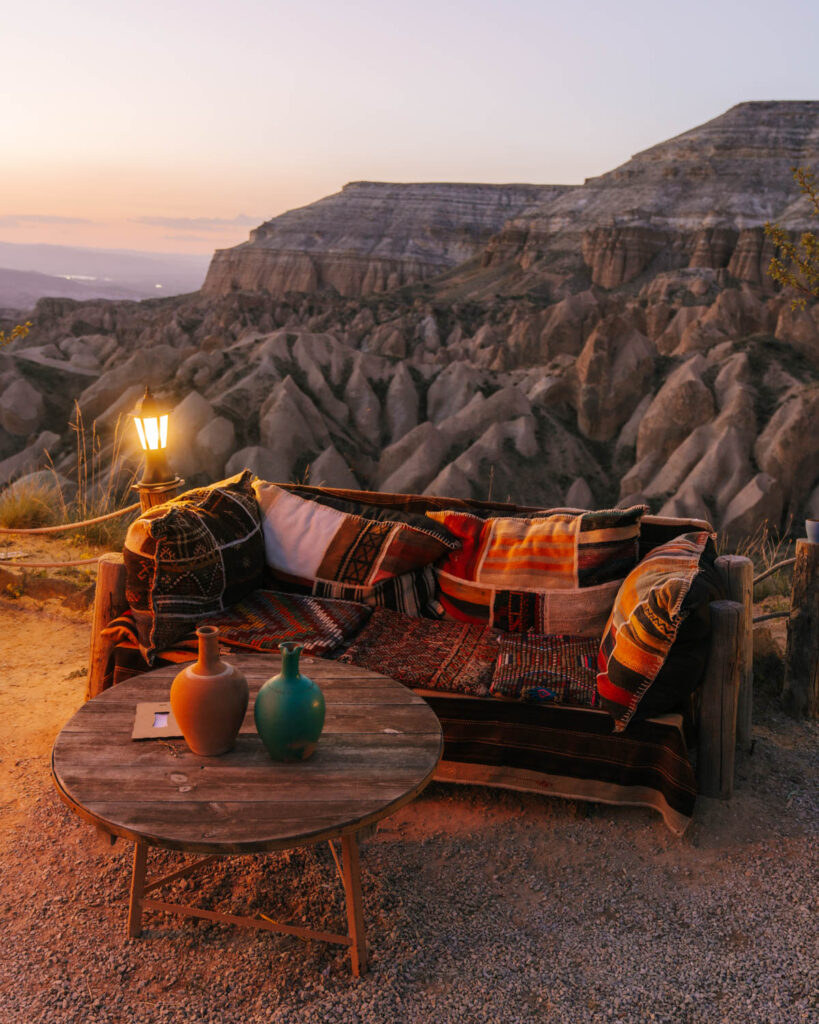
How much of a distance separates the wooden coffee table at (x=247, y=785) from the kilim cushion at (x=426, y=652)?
1.23 feet

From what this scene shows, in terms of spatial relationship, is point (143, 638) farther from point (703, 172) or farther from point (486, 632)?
point (703, 172)

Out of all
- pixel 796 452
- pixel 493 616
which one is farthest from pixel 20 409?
pixel 493 616

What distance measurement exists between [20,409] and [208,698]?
20.5 metres

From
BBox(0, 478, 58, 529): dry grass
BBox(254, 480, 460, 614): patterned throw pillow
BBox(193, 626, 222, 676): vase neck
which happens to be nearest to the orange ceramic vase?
BBox(193, 626, 222, 676): vase neck

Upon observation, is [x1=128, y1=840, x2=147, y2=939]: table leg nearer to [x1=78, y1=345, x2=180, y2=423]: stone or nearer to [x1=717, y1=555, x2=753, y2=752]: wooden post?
[x1=717, y1=555, x2=753, y2=752]: wooden post

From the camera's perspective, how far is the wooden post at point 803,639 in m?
3.16

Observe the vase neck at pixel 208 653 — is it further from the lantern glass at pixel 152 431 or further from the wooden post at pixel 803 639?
the wooden post at pixel 803 639

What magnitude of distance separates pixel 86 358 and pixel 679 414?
17.6m

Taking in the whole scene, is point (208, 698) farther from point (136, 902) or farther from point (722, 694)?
point (722, 694)

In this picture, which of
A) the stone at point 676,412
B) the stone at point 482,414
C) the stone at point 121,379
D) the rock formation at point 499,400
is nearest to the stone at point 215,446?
the rock formation at point 499,400

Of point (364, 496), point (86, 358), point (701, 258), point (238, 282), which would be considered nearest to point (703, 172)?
point (701, 258)

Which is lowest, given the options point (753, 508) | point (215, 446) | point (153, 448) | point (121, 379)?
point (753, 508)

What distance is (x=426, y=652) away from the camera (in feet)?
9.24

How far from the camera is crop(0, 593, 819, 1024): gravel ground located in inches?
72.2
